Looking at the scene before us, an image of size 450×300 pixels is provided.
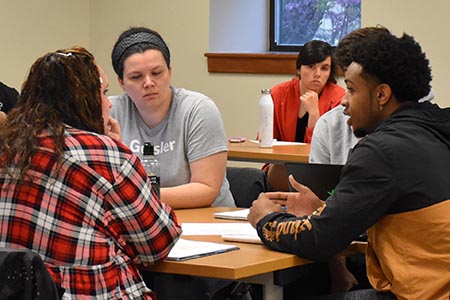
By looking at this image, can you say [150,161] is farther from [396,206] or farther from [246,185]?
[396,206]

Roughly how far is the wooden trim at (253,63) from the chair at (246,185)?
2311mm

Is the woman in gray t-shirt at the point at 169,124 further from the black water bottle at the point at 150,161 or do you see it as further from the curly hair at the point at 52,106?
the curly hair at the point at 52,106

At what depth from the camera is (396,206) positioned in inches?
97.4

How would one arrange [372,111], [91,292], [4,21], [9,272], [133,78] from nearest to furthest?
[9,272], [91,292], [372,111], [133,78], [4,21]

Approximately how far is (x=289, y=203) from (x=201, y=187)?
573 millimetres

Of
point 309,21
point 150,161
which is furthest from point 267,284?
point 309,21

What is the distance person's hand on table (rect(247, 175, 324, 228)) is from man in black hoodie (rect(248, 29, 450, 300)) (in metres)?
0.09

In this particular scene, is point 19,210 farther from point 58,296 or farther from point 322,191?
point 322,191

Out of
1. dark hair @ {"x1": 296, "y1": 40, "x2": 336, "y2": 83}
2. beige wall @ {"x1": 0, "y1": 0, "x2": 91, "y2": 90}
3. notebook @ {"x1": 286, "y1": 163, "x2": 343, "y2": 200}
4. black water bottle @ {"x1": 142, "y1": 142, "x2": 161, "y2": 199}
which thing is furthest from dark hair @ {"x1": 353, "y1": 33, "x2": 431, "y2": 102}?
beige wall @ {"x1": 0, "y1": 0, "x2": 91, "y2": 90}

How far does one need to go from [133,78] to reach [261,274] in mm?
1233

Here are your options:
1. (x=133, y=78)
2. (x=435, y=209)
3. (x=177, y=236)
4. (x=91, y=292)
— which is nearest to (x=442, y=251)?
(x=435, y=209)

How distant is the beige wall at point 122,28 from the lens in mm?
6199

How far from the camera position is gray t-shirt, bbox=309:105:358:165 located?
11.7 ft

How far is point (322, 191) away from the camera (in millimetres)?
2916
